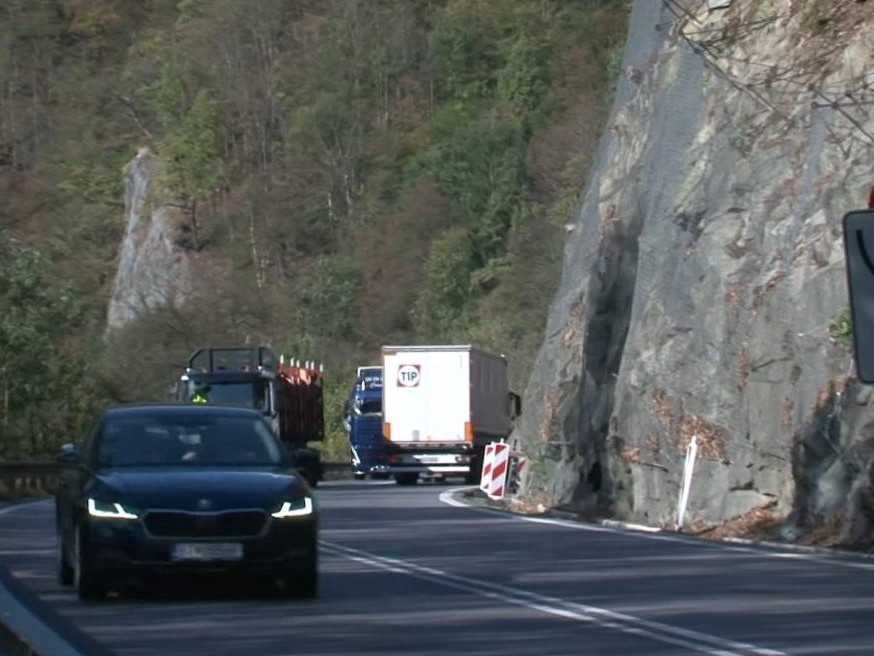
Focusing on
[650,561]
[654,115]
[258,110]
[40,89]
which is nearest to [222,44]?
[258,110]

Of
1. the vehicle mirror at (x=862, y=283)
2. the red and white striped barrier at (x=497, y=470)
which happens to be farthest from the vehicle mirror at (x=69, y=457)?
the red and white striped barrier at (x=497, y=470)

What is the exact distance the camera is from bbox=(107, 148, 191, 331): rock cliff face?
106625 mm

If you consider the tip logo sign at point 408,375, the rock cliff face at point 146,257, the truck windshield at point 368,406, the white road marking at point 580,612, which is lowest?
the white road marking at point 580,612

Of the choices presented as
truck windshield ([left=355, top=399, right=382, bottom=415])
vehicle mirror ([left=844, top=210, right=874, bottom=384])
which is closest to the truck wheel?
vehicle mirror ([left=844, top=210, right=874, bottom=384])

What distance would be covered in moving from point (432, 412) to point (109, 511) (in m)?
38.8

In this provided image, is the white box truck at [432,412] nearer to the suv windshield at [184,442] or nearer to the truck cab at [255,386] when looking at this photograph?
the truck cab at [255,386]

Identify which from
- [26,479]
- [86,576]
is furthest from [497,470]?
[86,576]

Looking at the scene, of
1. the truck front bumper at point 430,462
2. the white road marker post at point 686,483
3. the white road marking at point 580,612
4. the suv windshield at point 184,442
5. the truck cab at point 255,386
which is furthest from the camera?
the truck front bumper at point 430,462

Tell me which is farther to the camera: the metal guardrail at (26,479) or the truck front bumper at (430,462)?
the truck front bumper at (430,462)

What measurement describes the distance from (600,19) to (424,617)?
99495 millimetres

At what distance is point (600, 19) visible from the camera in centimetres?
11394

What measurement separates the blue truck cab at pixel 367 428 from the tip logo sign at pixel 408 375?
3241 millimetres

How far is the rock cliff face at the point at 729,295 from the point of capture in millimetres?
29266

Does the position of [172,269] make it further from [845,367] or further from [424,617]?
[424,617]
